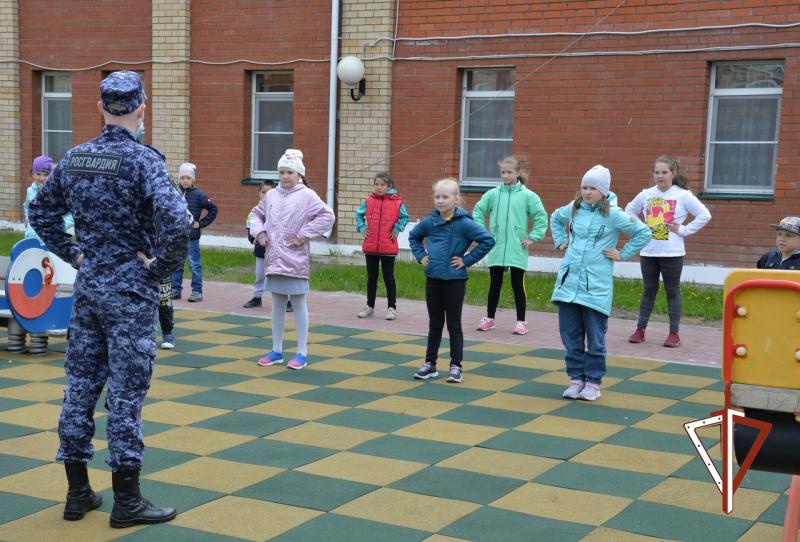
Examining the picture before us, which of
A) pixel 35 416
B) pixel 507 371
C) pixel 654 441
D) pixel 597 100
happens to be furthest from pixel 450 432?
pixel 597 100

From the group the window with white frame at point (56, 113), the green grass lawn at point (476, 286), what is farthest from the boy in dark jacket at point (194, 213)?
the window with white frame at point (56, 113)

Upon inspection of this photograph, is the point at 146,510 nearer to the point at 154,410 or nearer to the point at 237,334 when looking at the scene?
the point at 154,410

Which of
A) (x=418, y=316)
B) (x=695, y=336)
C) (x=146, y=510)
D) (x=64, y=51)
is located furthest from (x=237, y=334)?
(x=64, y=51)

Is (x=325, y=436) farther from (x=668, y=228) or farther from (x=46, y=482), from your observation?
(x=668, y=228)

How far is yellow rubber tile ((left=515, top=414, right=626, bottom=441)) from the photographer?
677 centimetres

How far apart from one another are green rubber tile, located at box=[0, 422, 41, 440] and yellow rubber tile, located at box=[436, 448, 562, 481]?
248 centimetres

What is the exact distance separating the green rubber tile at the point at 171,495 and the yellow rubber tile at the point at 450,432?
1.65 meters

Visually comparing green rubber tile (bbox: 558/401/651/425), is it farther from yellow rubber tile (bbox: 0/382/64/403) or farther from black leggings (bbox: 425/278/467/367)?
yellow rubber tile (bbox: 0/382/64/403)

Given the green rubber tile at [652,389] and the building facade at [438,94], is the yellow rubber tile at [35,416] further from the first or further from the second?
the building facade at [438,94]

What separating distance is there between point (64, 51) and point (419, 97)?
7.39 m

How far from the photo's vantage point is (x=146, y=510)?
4.84 meters

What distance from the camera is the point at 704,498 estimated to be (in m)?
5.46

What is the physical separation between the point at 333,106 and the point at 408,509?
12772 millimetres

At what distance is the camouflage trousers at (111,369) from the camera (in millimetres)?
4727
